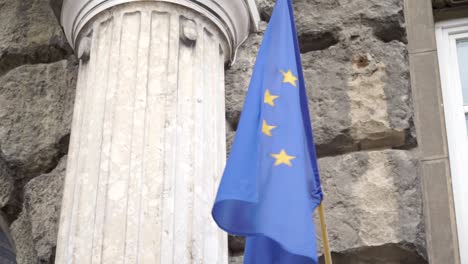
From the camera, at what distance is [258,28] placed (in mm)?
4730

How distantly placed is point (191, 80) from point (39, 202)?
1.01 m

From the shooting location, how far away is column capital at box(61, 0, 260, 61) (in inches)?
163

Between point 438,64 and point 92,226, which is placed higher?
point 438,64

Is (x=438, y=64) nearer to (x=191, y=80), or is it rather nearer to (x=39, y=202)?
(x=191, y=80)

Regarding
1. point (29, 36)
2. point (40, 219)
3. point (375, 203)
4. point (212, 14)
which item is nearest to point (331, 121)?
point (375, 203)

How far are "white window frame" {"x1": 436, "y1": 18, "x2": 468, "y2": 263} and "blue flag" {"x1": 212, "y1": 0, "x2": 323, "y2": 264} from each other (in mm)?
963

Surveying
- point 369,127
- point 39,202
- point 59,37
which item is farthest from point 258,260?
point 59,37

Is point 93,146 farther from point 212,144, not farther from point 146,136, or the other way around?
point 212,144

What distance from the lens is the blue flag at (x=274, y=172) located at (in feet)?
10.7

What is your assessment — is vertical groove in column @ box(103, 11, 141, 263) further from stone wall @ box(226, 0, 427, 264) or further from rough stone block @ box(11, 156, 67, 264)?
rough stone block @ box(11, 156, 67, 264)

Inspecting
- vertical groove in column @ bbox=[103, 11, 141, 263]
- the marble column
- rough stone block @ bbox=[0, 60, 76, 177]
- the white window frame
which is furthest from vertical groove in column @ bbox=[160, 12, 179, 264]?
the white window frame

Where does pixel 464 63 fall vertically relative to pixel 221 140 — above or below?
above

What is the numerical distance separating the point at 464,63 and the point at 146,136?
5.23 ft

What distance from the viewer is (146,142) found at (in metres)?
3.75
